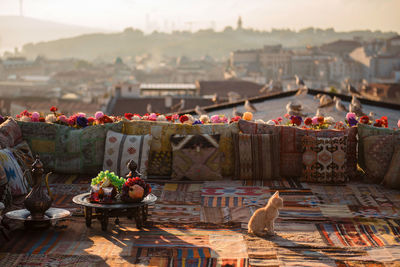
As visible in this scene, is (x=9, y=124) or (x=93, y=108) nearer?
(x=9, y=124)

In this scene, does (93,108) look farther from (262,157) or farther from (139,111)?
(262,157)

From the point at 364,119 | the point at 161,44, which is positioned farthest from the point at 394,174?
the point at 161,44

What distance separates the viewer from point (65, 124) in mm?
6469

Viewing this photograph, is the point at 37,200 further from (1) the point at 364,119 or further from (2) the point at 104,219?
(1) the point at 364,119

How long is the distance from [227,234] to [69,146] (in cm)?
254

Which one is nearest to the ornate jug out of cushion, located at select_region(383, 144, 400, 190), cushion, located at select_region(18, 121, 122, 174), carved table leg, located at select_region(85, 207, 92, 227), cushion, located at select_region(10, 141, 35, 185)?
carved table leg, located at select_region(85, 207, 92, 227)

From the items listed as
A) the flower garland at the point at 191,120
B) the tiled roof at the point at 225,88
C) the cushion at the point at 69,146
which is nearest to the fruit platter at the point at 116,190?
the cushion at the point at 69,146

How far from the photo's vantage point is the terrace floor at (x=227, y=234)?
3.77 meters

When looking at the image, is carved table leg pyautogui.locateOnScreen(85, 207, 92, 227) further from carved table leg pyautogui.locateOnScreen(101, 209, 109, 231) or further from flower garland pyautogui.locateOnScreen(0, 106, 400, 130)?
flower garland pyautogui.locateOnScreen(0, 106, 400, 130)

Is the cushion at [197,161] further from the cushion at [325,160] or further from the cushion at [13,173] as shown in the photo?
the cushion at [13,173]

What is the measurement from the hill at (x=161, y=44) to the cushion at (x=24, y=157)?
16018 cm

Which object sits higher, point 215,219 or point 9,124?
point 9,124

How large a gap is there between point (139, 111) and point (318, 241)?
21315mm

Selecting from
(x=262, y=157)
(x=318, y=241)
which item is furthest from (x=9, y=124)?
(x=318, y=241)
